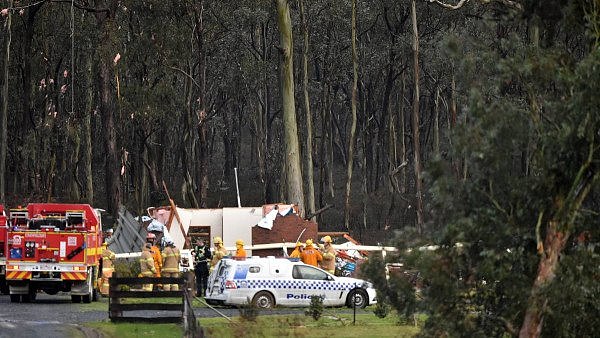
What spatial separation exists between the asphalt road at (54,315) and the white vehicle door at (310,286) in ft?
1.12

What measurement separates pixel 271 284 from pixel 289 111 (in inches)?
628

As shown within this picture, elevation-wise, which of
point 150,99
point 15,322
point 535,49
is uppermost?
point 150,99

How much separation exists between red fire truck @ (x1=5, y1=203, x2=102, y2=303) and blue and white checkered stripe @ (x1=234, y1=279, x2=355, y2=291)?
3.91 meters

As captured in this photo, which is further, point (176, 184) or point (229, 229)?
point (176, 184)

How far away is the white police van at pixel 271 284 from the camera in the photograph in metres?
30.7

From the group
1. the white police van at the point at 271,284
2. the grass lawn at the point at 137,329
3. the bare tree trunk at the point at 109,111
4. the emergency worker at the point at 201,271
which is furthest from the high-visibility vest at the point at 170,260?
the bare tree trunk at the point at 109,111

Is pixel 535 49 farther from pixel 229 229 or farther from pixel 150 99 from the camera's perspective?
pixel 150 99

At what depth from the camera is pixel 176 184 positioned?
296ft

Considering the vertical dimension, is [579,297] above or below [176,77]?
below

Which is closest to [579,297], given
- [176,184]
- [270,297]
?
[270,297]

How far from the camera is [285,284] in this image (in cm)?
3097

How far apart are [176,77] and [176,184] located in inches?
908

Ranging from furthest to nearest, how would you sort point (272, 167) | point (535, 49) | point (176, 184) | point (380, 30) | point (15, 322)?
1. point (176, 184)
2. point (272, 167)
3. point (380, 30)
4. point (15, 322)
5. point (535, 49)

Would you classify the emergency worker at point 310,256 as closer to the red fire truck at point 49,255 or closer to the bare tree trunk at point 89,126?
the red fire truck at point 49,255
